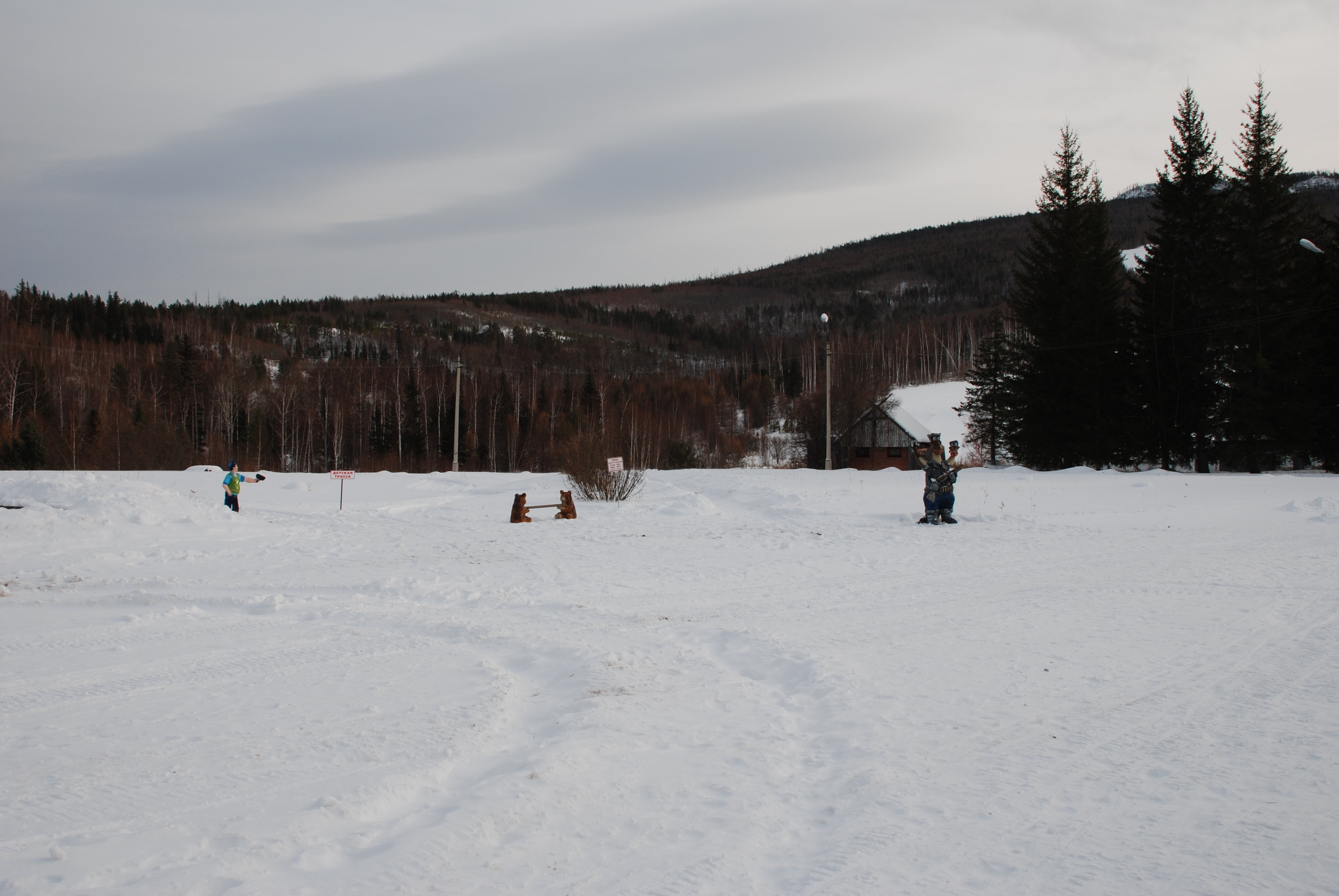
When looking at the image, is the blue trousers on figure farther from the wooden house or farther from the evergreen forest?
the wooden house

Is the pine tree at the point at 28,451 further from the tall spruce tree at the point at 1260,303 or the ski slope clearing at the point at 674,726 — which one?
the tall spruce tree at the point at 1260,303

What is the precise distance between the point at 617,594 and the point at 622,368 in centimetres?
12495

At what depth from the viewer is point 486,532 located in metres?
16.8

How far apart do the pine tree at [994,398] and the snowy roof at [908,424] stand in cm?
319

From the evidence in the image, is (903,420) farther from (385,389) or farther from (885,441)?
(385,389)

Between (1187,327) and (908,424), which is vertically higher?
(1187,327)

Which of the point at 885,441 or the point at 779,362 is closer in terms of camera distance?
the point at 885,441

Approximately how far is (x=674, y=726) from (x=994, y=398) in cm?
3889

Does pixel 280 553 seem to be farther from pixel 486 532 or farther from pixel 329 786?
pixel 329 786

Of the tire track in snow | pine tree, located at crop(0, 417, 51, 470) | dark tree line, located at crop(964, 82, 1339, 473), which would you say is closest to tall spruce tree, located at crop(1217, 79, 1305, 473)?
dark tree line, located at crop(964, 82, 1339, 473)

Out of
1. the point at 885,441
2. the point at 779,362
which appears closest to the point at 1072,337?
the point at 885,441

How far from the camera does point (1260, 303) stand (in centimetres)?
3166

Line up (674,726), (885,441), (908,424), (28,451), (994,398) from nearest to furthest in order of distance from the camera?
1. (674,726)
2. (994,398)
3. (28,451)
4. (885,441)
5. (908,424)

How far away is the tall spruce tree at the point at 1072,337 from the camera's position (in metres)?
35.6
